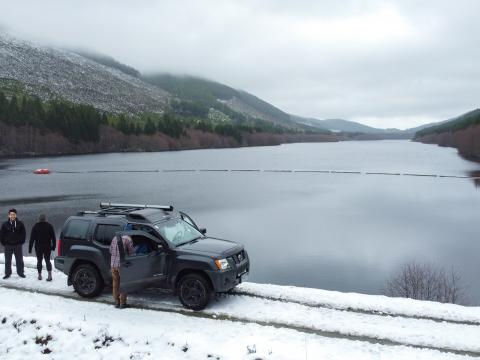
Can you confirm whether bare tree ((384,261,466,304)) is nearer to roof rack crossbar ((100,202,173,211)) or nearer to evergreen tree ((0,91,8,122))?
roof rack crossbar ((100,202,173,211))

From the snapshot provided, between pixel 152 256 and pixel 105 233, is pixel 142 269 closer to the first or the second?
pixel 152 256

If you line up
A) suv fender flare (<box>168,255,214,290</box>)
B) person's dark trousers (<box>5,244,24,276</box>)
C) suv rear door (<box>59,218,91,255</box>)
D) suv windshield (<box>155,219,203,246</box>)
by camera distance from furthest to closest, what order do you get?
person's dark trousers (<box>5,244,24,276</box>) → suv rear door (<box>59,218,91,255</box>) → suv windshield (<box>155,219,203,246</box>) → suv fender flare (<box>168,255,214,290</box>)

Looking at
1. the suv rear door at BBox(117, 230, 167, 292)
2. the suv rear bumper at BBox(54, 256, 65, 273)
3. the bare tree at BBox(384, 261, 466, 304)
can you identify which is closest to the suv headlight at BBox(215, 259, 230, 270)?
the suv rear door at BBox(117, 230, 167, 292)

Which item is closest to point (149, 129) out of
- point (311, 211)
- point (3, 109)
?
point (3, 109)

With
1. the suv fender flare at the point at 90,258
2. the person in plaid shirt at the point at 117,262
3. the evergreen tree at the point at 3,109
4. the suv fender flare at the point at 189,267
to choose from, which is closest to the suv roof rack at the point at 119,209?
the suv fender flare at the point at 90,258

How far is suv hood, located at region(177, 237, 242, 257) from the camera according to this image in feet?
41.3

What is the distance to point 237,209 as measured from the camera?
151 feet

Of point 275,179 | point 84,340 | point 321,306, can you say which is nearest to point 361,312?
point 321,306

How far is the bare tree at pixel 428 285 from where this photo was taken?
20.1m

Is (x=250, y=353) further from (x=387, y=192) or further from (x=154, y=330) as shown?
(x=387, y=192)

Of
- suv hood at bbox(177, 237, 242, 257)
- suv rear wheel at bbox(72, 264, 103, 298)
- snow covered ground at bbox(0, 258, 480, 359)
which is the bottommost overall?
snow covered ground at bbox(0, 258, 480, 359)

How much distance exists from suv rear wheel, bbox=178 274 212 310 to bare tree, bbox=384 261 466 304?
36.9 ft

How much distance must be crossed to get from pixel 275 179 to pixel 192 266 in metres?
67.0

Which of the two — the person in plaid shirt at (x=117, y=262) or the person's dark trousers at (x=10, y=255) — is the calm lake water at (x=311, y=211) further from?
the person's dark trousers at (x=10, y=255)
